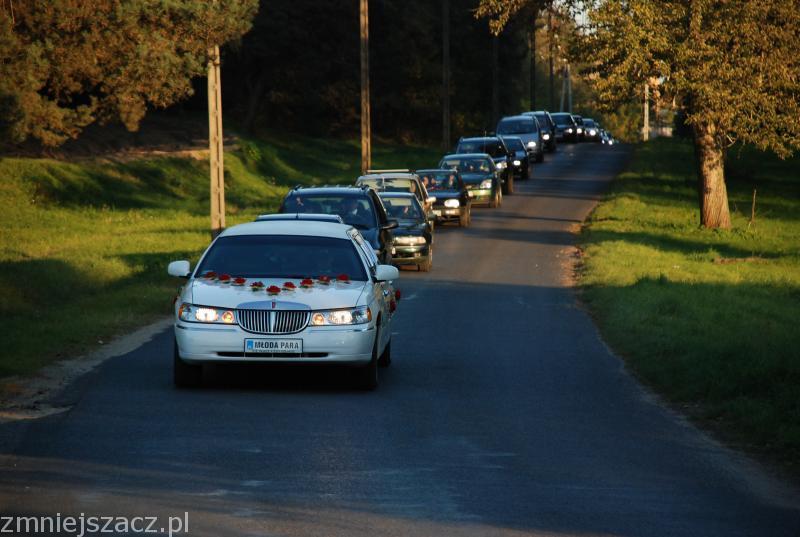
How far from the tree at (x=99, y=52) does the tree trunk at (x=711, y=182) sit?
12.7 m

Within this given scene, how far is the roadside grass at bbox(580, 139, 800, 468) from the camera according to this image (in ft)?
41.5

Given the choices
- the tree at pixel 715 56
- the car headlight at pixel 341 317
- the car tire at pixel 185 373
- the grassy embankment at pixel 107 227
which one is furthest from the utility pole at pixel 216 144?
the car headlight at pixel 341 317

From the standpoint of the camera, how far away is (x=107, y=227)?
37625 millimetres

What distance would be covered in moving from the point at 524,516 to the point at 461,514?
1.22 feet

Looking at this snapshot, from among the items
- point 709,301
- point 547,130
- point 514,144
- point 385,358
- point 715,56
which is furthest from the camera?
point 547,130

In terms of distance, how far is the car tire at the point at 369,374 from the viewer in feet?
44.0

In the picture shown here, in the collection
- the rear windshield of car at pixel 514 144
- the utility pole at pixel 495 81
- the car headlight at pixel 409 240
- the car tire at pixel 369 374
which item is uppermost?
the utility pole at pixel 495 81

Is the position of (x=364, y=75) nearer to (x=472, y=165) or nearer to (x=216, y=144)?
(x=472, y=165)

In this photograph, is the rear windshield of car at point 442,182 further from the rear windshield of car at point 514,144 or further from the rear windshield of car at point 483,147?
the rear windshield of car at point 514,144

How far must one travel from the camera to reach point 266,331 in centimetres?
1297

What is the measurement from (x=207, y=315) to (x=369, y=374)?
166 centimetres

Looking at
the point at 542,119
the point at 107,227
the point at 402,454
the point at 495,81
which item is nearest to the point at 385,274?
the point at 402,454

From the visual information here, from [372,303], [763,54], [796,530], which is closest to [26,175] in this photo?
[763,54]

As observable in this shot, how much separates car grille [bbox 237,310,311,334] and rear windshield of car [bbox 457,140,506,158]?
37.5 meters
